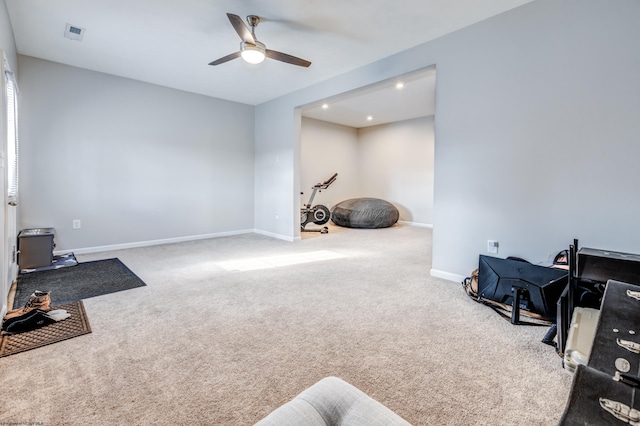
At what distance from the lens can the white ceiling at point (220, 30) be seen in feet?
9.00

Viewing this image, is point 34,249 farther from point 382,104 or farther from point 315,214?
point 382,104

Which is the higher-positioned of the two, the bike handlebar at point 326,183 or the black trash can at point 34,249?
the bike handlebar at point 326,183

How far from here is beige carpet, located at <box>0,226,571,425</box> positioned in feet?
4.62

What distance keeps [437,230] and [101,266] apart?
4.00 m

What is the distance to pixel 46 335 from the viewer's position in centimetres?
205

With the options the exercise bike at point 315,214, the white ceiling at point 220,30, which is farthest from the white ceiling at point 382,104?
the exercise bike at point 315,214

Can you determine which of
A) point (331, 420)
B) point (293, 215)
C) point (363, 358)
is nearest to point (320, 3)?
point (363, 358)

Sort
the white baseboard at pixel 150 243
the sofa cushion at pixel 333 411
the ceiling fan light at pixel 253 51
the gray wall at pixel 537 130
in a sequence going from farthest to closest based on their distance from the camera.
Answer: the white baseboard at pixel 150 243 < the ceiling fan light at pixel 253 51 < the gray wall at pixel 537 130 < the sofa cushion at pixel 333 411

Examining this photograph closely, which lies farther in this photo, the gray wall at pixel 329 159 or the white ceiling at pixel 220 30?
the gray wall at pixel 329 159

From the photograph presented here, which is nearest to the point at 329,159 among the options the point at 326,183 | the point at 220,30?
the point at 326,183

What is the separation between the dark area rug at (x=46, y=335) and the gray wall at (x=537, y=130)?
323 centimetres

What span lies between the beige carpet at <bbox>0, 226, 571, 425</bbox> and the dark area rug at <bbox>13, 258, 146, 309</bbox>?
0.24 metres

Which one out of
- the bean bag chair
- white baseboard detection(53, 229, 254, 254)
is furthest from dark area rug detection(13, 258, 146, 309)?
the bean bag chair

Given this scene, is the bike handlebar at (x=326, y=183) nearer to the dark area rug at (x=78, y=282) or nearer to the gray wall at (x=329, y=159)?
the gray wall at (x=329, y=159)
